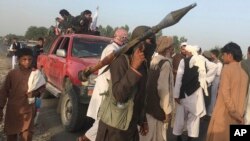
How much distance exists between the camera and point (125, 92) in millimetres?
3365

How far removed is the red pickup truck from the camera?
741cm

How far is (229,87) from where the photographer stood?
5.36 m

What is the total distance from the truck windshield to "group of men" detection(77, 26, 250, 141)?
2157 mm

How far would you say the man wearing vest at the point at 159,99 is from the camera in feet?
16.4

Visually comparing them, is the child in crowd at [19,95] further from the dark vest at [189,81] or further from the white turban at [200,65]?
the white turban at [200,65]

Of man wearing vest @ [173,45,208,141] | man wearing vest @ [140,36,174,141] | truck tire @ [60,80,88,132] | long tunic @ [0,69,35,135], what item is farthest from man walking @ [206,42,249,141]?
truck tire @ [60,80,88,132]

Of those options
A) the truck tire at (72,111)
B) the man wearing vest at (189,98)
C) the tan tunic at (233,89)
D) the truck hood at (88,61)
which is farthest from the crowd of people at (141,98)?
the truck hood at (88,61)

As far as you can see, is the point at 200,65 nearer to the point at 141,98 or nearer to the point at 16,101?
the point at 16,101

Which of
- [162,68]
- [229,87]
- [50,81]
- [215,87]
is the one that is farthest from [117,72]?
[215,87]

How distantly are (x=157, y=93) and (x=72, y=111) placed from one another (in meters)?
2.84

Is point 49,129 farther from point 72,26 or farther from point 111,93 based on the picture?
point 111,93

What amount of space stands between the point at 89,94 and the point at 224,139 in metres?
→ 2.78

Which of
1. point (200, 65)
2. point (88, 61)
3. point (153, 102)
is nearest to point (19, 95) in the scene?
point (153, 102)

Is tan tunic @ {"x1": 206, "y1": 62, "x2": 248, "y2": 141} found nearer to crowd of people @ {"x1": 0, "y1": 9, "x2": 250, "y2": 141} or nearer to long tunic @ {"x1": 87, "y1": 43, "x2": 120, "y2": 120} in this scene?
crowd of people @ {"x1": 0, "y1": 9, "x2": 250, "y2": 141}
